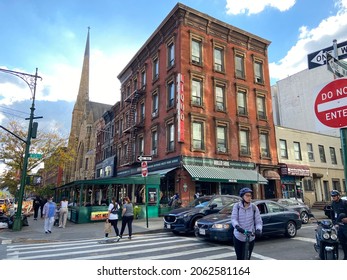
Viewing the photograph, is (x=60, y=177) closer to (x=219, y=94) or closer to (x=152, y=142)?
(x=152, y=142)

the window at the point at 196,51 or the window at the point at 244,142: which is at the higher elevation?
the window at the point at 196,51

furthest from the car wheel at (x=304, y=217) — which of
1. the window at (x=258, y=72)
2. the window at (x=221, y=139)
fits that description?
the window at (x=258, y=72)

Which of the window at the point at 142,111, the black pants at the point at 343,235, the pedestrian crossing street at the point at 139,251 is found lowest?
the pedestrian crossing street at the point at 139,251

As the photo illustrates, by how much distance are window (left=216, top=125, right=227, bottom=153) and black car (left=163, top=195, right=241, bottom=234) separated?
436 inches

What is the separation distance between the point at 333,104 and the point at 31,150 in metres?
37.3

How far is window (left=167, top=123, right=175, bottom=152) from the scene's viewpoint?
23.3m

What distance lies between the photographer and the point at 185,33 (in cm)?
2409

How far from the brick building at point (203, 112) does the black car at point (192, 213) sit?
23.4 feet

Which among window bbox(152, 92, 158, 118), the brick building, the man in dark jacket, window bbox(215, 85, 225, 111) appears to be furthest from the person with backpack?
window bbox(152, 92, 158, 118)

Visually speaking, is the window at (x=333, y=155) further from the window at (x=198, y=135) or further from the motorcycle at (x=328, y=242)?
the motorcycle at (x=328, y=242)

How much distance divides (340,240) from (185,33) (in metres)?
21.5

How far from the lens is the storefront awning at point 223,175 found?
20720mm

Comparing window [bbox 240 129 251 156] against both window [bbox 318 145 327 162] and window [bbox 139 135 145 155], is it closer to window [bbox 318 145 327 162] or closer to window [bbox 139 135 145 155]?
window [bbox 139 135 145 155]
